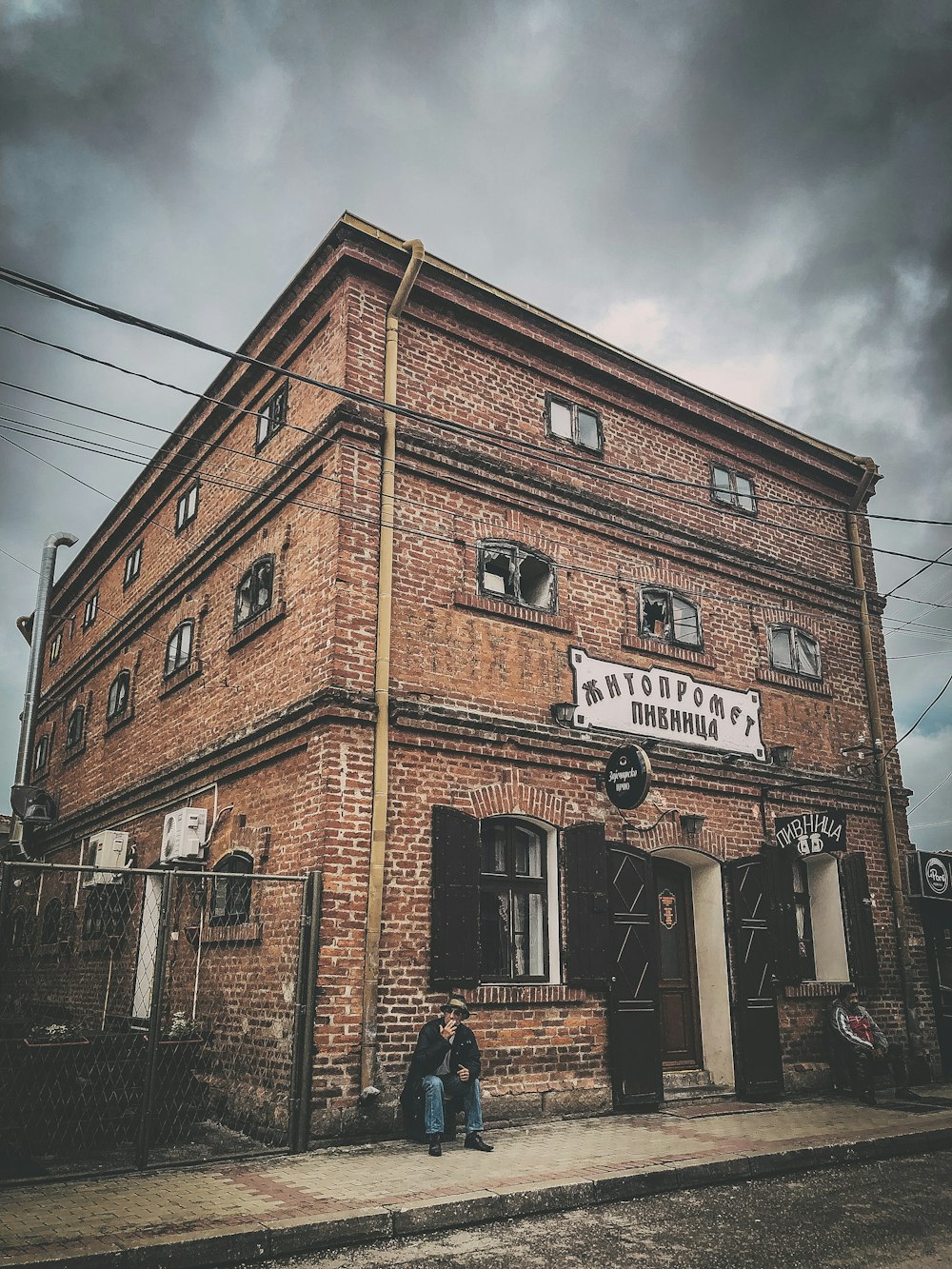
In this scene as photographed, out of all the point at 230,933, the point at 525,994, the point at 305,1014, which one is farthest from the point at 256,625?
the point at 525,994

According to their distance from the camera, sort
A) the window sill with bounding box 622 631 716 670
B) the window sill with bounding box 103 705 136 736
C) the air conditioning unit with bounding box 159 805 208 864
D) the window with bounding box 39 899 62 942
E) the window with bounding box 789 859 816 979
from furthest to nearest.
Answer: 1. the window with bounding box 39 899 62 942
2. the window sill with bounding box 103 705 136 736
3. the window with bounding box 789 859 816 979
4. the window sill with bounding box 622 631 716 670
5. the air conditioning unit with bounding box 159 805 208 864

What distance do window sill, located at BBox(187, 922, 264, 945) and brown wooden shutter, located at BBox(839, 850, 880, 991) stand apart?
783 centimetres

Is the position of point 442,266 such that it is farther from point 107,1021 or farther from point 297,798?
point 107,1021

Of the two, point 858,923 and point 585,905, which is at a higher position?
point 585,905

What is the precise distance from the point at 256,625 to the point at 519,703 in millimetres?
3108

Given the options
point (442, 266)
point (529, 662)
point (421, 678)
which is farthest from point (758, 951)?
point (442, 266)

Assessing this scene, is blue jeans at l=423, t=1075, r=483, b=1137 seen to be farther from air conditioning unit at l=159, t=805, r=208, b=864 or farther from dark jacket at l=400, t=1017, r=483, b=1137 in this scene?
air conditioning unit at l=159, t=805, r=208, b=864

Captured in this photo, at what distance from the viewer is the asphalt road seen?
5.39 metres

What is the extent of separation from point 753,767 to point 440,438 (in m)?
5.81

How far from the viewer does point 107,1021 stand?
12734 mm

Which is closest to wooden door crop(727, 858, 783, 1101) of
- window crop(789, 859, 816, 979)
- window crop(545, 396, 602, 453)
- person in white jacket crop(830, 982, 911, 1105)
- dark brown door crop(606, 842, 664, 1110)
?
person in white jacket crop(830, 982, 911, 1105)

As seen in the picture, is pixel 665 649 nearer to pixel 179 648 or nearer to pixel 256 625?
pixel 256 625

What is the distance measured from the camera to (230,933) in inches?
387

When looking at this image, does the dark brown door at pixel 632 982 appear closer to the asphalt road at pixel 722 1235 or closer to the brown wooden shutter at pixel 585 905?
the brown wooden shutter at pixel 585 905
